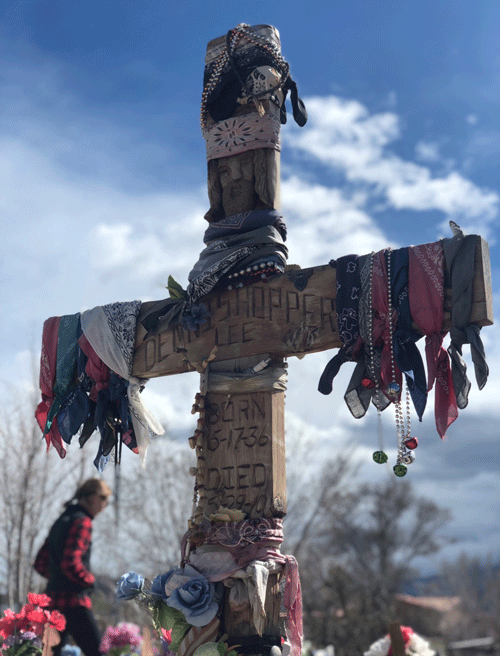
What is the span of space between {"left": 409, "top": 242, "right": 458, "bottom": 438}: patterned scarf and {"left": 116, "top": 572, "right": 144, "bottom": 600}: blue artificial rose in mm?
1299

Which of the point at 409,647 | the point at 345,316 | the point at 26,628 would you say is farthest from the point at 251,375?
the point at 26,628

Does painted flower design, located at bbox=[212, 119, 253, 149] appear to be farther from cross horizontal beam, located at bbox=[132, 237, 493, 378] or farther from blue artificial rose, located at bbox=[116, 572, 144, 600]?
blue artificial rose, located at bbox=[116, 572, 144, 600]

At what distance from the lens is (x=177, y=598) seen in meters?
2.63

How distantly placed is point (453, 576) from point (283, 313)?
45.4m

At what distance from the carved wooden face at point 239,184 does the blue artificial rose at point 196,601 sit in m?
1.56

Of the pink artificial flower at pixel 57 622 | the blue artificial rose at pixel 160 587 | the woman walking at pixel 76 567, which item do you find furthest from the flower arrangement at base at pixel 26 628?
the blue artificial rose at pixel 160 587

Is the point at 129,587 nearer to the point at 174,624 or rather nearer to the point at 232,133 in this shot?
the point at 174,624

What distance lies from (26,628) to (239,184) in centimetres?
274

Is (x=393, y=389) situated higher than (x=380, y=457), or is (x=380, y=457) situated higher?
(x=393, y=389)

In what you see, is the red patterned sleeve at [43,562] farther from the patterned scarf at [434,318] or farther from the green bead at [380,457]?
the patterned scarf at [434,318]

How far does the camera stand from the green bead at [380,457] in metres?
2.68

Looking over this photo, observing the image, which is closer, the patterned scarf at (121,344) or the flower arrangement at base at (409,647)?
the patterned scarf at (121,344)

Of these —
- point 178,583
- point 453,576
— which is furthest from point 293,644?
point 453,576

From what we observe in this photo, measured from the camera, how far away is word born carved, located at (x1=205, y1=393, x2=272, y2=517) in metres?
2.74
